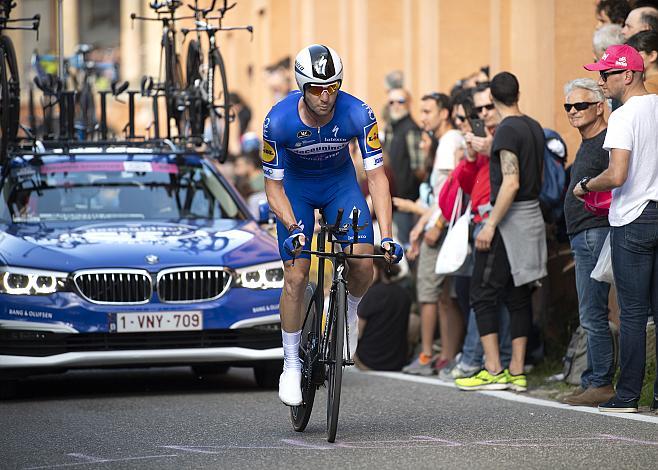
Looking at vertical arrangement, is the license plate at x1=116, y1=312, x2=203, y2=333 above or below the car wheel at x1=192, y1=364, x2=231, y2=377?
above

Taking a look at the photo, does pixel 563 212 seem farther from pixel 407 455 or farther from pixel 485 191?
pixel 407 455

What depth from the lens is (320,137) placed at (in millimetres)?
9258

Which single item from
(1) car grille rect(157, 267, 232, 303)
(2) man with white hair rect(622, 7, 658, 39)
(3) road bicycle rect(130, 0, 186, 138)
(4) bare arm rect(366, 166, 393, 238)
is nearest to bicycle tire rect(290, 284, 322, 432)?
(4) bare arm rect(366, 166, 393, 238)

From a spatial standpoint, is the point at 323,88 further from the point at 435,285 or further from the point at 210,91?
the point at 210,91

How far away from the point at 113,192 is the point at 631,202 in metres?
4.58

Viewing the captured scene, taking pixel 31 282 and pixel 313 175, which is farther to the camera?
pixel 31 282

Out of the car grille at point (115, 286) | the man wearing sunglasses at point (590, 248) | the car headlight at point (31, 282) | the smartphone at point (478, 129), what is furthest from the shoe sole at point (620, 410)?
the car headlight at point (31, 282)

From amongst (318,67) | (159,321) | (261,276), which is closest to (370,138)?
(318,67)

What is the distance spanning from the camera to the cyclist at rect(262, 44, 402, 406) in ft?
29.3

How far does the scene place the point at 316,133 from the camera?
924 cm

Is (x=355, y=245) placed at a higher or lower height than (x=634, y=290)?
higher

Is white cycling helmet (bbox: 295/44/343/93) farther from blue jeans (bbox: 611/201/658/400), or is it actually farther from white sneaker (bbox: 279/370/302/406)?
blue jeans (bbox: 611/201/658/400)

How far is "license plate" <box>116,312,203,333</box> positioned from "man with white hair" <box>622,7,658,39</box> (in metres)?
3.53

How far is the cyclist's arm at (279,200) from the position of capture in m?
9.18
